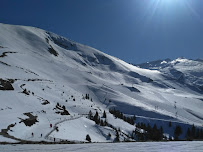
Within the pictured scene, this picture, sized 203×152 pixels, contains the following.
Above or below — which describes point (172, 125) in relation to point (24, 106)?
below

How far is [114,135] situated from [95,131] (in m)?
8.71

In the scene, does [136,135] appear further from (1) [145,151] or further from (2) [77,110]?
(1) [145,151]

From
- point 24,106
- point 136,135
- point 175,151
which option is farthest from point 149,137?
point 175,151

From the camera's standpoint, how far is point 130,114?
19425cm

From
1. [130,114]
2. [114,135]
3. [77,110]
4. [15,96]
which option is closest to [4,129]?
[15,96]

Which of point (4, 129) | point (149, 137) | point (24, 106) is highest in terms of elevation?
point (24, 106)

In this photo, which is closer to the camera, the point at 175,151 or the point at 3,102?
the point at 175,151

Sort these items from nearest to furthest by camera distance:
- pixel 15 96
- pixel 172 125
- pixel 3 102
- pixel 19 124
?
pixel 19 124, pixel 3 102, pixel 15 96, pixel 172 125

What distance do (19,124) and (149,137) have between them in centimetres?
7653

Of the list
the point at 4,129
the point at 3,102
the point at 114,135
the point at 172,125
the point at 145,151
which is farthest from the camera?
the point at 172,125

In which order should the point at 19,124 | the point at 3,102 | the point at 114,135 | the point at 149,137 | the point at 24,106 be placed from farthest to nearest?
the point at 149,137 → the point at 114,135 → the point at 24,106 → the point at 3,102 → the point at 19,124

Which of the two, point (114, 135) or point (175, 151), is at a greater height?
point (175, 151)

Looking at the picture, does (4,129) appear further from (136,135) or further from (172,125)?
(172,125)

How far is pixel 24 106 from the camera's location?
57.1 m
